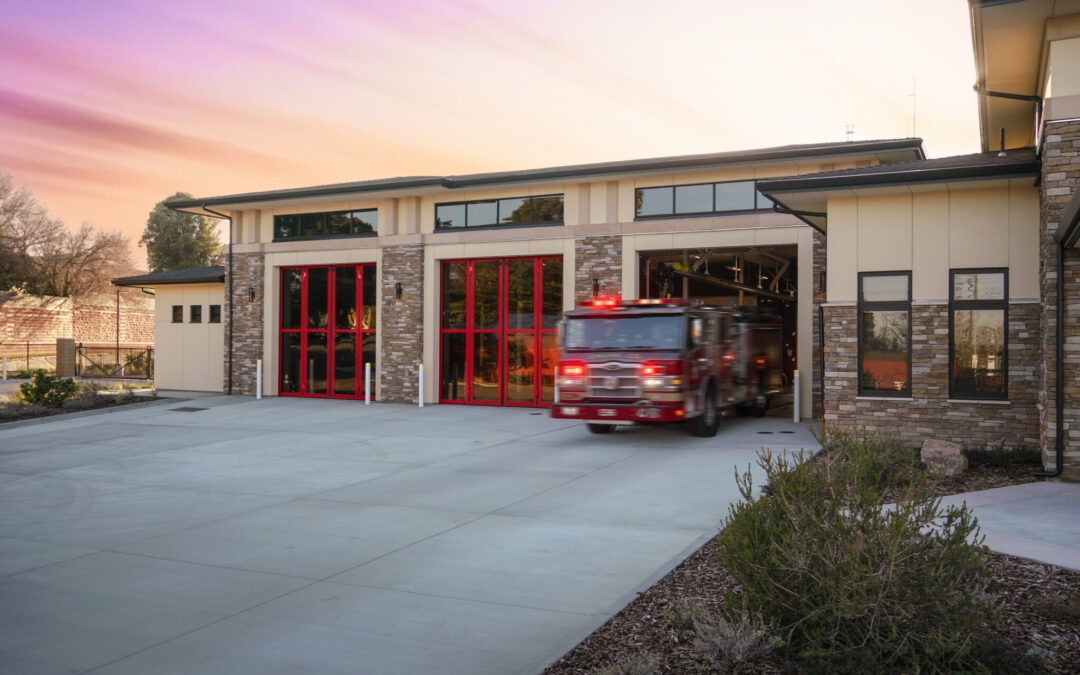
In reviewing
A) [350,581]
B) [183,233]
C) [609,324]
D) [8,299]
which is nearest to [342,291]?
[609,324]

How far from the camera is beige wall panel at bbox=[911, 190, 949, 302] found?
12.8 metres

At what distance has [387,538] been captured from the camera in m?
7.77

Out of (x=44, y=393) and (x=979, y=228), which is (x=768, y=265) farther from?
(x=44, y=393)

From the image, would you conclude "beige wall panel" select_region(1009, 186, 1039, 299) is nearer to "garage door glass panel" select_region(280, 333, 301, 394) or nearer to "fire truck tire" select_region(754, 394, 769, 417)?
"fire truck tire" select_region(754, 394, 769, 417)

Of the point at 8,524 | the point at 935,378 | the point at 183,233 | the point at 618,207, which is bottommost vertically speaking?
the point at 8,524

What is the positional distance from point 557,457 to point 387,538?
17.8ft

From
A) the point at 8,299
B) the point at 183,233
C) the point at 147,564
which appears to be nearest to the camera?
the point at 147,564

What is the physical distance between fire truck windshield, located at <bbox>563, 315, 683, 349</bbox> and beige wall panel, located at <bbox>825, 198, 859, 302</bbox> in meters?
2.60

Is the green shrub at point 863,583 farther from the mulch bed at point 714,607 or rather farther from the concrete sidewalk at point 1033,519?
the concrete sidewalk at point 1033,519

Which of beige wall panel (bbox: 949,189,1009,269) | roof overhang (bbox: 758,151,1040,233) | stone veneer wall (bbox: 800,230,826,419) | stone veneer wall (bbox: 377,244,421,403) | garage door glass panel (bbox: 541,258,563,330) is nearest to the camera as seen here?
roof overhang (bbox: 758,151,1040,233)

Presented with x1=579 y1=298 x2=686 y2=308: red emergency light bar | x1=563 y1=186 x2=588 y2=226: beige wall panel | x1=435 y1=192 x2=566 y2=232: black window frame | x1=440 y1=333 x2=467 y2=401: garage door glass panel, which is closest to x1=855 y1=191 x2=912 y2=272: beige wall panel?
x1=579 y1=298 x2=686 y2=308: red emergency light bar

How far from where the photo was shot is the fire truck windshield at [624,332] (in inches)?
551

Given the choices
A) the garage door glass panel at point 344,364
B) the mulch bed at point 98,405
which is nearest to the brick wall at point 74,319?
the mulch bed at point 98,405

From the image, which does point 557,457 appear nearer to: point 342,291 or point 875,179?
point 875,179
